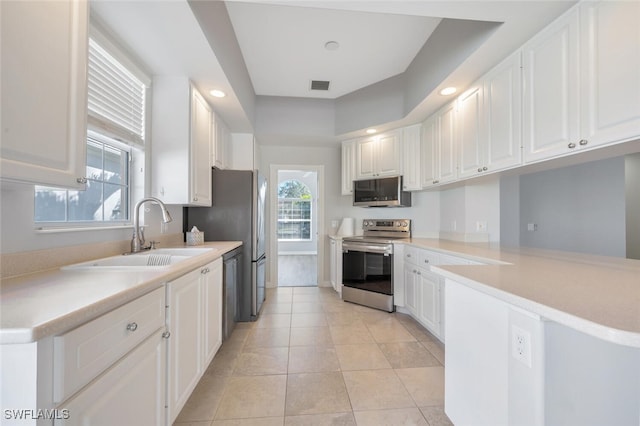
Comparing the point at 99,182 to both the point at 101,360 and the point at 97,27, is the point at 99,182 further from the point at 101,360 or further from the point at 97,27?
the point at 101,360

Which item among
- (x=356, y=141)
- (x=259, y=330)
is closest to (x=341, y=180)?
(x=356, y=141)

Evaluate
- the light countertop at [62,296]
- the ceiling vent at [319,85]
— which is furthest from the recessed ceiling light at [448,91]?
the light countertop at [62,296]

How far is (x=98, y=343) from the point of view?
826mm

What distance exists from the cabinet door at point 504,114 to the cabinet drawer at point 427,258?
892 mm

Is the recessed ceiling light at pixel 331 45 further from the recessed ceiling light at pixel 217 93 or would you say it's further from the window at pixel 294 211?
the window at pixel 294 211

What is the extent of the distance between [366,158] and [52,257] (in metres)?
3.35

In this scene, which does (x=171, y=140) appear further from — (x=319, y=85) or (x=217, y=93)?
(x=319, y=85)

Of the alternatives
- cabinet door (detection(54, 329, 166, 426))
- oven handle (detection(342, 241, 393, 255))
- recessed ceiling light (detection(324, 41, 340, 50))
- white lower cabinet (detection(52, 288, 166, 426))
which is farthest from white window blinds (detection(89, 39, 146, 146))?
oven handle (detection(342, 241, 393, 255))

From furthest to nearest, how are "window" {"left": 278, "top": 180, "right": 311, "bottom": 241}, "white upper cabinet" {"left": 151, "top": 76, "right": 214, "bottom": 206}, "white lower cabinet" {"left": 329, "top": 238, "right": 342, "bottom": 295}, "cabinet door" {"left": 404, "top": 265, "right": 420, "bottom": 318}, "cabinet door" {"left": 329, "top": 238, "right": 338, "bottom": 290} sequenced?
"window" {"left": 278, "top": 180, "right": 311, "bottom": 241} < "cabinet door" {"left": 329, "top": 238, "right": 338, "bottom": 290} < "white lower cabinet" {"left": 329, "top": 238, "right": 342, "bottom": 295} < "cabinet door" {"left": 404, "top": 265, "right": 420, "bottom": 318} < "white upper cabinet" {"left": 151, "top": 76, "right": 214, "bottom": 206}

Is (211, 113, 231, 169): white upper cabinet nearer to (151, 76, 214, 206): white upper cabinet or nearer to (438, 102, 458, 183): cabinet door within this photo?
(151, 76, 214, 206): white upper cabinet

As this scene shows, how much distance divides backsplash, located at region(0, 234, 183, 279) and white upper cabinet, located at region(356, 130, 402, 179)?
2.92 m

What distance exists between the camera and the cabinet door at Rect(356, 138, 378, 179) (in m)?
3.72

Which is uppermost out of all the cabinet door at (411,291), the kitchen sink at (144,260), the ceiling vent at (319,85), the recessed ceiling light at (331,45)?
the ceiling vent at (319,85)

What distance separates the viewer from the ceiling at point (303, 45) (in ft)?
5.08
